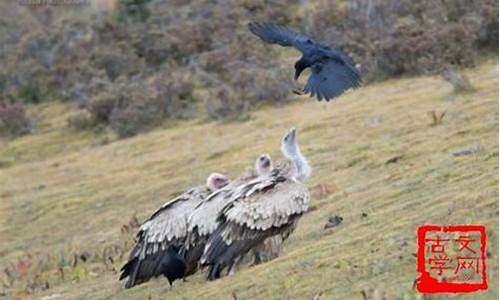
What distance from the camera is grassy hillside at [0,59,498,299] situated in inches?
423

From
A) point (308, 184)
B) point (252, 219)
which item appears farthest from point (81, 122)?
point (252, 219)

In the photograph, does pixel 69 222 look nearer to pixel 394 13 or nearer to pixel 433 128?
pixel 433 128

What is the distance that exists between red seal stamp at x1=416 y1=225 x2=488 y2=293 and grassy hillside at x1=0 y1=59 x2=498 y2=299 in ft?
0.39

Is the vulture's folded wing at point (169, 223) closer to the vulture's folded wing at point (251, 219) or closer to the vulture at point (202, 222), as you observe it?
the vulture at point (202, 222)

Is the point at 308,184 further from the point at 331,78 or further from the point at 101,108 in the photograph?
the point at 101,108

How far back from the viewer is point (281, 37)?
12.0m

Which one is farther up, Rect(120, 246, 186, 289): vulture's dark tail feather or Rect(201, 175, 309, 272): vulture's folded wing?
Rect(201, 175, 309, 272): vulture's folded wing

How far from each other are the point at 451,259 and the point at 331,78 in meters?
2.23

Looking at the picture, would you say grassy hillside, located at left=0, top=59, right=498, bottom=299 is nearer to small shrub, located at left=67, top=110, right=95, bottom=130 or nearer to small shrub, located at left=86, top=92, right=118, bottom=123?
small shrub, located at left=67, top=110, right=95, bottom=130

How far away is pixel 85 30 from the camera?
45.7 meters

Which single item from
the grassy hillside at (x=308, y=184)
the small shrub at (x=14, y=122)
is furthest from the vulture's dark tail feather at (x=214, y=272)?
the small shrub at (x=14, y=122)

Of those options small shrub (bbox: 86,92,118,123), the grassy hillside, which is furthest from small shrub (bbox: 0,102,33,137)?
small shrub (bbox: 86,92,118,123)

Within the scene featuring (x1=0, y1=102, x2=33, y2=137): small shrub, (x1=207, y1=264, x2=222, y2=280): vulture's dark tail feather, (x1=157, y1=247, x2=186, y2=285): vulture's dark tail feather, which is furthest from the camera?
(x1=0, y1=102, x2=33, y2=137): small shrub

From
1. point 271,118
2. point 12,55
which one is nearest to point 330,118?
point 271,118
